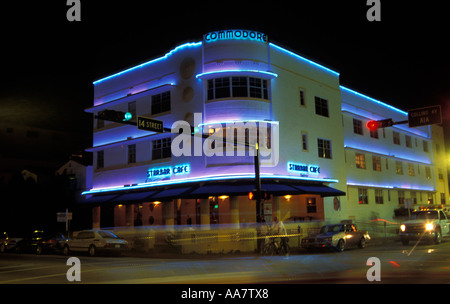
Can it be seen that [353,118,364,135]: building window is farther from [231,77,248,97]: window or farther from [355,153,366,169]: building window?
[231,77,248,97]: window

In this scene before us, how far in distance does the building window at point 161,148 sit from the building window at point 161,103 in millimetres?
2173

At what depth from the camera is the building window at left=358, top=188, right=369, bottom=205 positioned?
38.0 metres

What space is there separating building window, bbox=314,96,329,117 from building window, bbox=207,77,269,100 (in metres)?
6.43

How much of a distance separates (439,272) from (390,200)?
2988cm

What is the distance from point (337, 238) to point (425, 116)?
8.03 m

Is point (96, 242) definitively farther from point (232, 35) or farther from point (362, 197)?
point (362, 197)

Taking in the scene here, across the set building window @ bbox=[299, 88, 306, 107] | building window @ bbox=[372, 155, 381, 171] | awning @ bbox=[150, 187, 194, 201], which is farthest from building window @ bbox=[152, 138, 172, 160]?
building window @ bbox=[372, 155, 381, 171]

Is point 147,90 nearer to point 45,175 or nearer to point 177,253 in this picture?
point 177,253

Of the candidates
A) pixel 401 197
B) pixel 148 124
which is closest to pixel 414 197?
pixel 401 197

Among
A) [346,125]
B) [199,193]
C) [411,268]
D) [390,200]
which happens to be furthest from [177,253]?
[390,200]

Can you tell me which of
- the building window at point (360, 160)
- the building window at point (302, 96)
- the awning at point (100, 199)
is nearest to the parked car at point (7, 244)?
the awning at point (100, 199)

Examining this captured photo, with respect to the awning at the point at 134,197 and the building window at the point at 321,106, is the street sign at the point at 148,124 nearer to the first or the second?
the awning at the point at 134,197

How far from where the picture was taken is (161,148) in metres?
32.1

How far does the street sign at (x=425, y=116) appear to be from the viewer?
22531 mm
